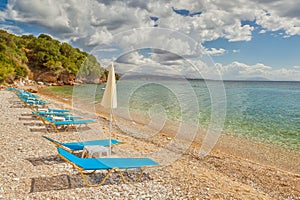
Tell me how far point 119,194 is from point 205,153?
4.94m

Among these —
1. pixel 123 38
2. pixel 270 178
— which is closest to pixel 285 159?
pixel 270 178

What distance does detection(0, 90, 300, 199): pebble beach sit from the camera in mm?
4391

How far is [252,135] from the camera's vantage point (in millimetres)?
12867

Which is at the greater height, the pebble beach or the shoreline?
the pebble beach

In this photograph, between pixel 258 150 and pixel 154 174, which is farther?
pixel 258 150

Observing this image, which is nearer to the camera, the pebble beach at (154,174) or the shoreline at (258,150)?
the pebble beach at (154,174)

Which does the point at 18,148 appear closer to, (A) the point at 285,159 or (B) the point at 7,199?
(B) the point at 7,199

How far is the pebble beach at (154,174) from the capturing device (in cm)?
439

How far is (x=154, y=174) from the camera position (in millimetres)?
5402

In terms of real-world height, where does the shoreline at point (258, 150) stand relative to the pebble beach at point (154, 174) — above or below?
below

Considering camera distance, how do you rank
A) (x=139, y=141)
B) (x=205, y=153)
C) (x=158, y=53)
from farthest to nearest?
(x=139, y=141)
(x=205, y=153)
(x=158, y=53)

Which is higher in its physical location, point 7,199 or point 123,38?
point 123,38

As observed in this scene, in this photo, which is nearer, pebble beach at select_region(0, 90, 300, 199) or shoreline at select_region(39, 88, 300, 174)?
pebble beach at select_region(0, 90, 300, 199)

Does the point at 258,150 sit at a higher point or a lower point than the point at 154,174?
lower
